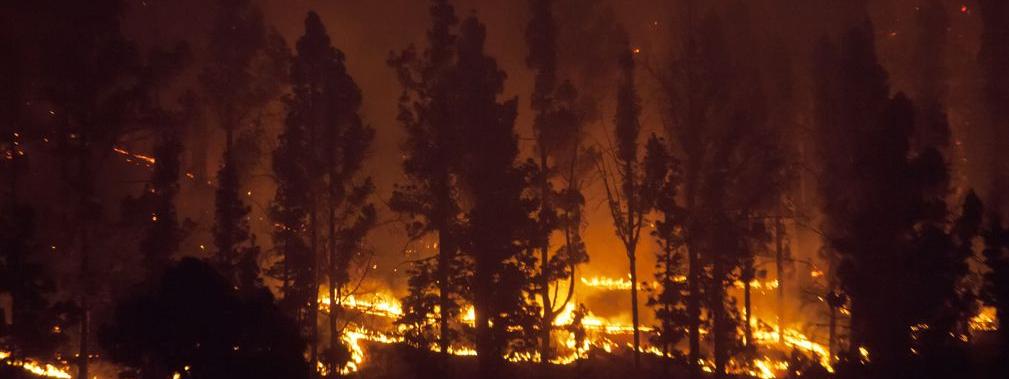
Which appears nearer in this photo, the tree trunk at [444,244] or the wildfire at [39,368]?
the wildfire at [39,368]

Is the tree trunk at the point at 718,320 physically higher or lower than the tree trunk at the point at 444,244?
lower

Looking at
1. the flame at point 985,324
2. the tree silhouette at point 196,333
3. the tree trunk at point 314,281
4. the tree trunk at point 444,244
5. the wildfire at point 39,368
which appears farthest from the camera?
the tree trunk at point 444,244

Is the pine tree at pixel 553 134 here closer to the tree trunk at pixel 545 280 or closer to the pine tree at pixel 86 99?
the tree trunk at pixel 545 280

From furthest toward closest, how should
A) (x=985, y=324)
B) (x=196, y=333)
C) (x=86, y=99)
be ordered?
(x=985, y=324) < (x=86, y=99) < (x=196, y=333)

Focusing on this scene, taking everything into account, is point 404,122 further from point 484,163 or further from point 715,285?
point 715,285

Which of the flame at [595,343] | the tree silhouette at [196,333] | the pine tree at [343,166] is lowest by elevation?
the flame at [595,343]

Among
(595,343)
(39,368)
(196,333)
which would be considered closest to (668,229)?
(595,343)

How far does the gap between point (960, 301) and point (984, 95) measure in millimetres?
27149

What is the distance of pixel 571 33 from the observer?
3072 cm

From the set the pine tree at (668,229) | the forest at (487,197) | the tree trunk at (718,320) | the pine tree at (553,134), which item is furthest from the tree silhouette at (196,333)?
the pine tree at (553,134)

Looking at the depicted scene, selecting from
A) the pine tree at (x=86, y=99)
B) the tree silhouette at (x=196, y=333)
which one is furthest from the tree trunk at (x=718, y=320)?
the pine tree at (x=86, y=99)

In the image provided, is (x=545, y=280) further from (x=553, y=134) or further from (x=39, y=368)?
(x=39, y=368)

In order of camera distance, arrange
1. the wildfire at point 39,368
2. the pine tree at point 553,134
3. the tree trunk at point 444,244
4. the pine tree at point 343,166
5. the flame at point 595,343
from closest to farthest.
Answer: the wildfire at point 39,368
the tree trunk at point 444,244
the pine tree at point 343,166
the flame at point 595,343
the pine tree at point 553,134

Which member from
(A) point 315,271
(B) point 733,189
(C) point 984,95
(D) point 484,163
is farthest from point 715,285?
(C) point 984,95
